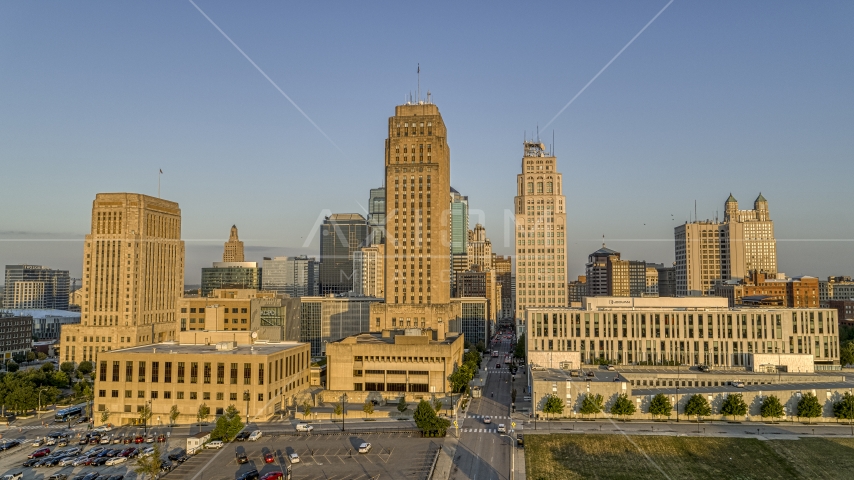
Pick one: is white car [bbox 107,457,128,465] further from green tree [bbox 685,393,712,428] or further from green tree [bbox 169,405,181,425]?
green tree [bbox 685,393,712,428]

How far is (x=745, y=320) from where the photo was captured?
122875 mm

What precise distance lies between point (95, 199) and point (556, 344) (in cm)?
13312

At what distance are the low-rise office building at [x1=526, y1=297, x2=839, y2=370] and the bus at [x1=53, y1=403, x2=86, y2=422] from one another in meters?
82.2

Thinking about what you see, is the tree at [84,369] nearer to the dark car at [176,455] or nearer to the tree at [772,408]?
the dark car at [176,455]

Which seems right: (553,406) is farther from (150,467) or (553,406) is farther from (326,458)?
(150,467)

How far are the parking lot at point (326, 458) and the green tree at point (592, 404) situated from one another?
25.1 meters

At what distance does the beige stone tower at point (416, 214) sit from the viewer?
15125 cm

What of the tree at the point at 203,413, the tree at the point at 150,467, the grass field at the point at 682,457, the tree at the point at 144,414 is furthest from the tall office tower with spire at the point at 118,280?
the grass field at the point at 682,457

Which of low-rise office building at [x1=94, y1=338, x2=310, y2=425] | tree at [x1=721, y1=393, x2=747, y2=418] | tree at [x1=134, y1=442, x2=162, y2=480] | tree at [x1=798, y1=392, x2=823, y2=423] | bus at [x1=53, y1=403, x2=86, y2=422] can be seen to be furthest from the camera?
bus at [x1=53, y1=403, x2=86, y2=422]

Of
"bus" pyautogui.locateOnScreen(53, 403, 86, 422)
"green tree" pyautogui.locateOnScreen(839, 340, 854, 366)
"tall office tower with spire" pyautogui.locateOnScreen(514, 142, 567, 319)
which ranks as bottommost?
"bus" pyautogui.locateOnScreen(53, 403, 86, 422)

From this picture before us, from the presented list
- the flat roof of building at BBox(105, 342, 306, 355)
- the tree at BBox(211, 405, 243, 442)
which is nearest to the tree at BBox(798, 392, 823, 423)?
the tree at BBox(211, 405, 243, 442)

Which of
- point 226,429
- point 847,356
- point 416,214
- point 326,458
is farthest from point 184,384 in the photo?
point 847,356

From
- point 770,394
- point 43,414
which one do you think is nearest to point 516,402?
point 770,394

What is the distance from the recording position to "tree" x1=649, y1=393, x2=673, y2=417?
90875mm
